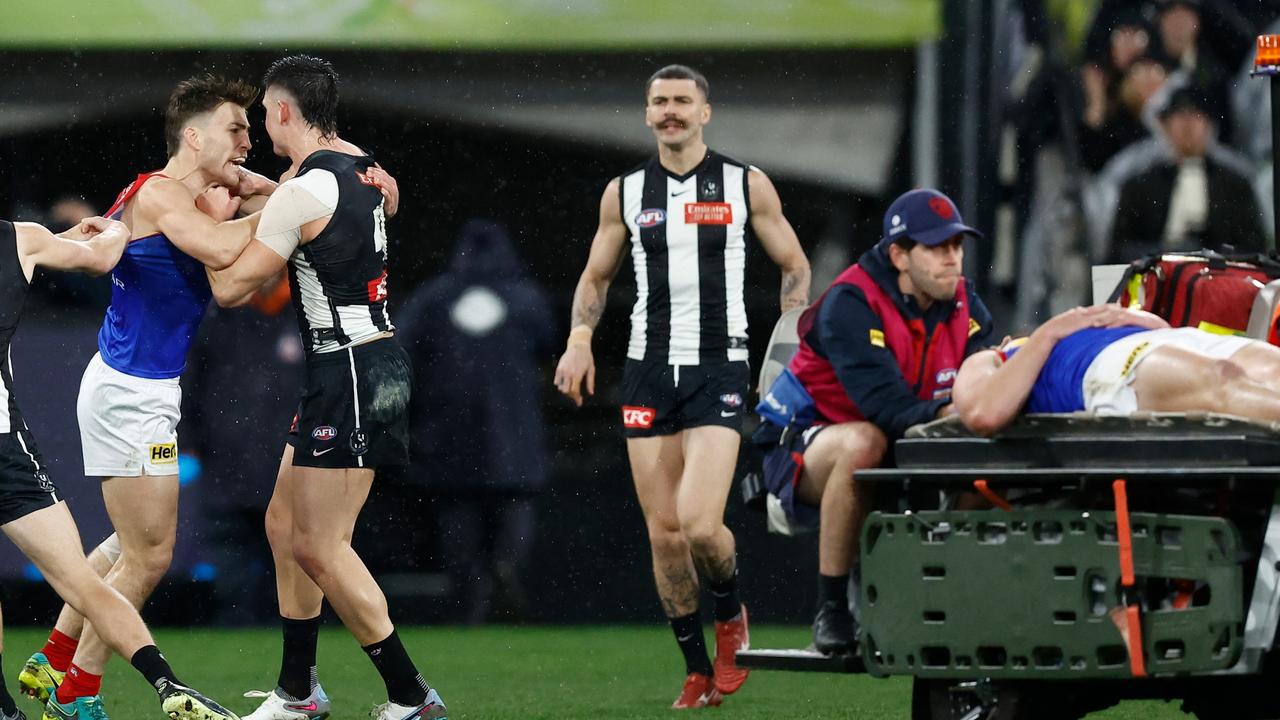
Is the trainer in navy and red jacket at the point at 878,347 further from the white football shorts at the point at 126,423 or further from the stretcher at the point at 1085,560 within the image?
the white football shorts at the point at 126,423

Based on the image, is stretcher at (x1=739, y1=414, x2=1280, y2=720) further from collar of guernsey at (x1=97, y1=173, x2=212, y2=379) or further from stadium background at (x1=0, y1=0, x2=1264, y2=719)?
stadium background at (x1=0, y1=0, x2=1264, y2=719)

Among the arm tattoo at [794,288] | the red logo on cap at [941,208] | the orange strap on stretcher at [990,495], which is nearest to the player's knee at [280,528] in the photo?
the arm tattoo at [794,288]

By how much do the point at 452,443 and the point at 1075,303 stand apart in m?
3.51

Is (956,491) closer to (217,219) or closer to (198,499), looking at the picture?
(217,219)

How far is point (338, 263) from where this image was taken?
6746 millimetres

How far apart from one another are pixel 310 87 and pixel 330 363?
3.15 ft

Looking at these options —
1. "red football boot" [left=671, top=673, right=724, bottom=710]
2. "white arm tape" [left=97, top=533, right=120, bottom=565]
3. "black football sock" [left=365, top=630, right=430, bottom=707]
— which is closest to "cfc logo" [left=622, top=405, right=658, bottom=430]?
"red football boot" [left=671, top=673, right=724, bottom=710]

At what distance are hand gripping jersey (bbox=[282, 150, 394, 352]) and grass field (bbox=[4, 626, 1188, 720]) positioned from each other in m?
1.61

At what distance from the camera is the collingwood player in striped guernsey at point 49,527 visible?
19.9 ft

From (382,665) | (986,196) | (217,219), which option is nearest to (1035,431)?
(382,665)

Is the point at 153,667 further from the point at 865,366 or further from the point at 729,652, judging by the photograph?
the point at 729,652

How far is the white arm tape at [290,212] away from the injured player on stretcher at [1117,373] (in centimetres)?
248

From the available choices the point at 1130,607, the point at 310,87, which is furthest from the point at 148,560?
the point at 1130,607

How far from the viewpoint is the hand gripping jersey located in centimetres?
673
